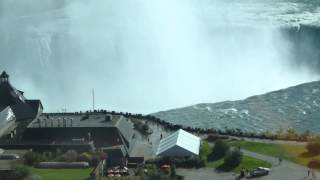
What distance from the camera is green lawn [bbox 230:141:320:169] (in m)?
51.7

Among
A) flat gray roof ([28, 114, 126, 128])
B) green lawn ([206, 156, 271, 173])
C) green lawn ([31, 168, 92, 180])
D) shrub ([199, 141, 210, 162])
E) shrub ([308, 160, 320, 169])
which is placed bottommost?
green lawn ([31, 168, 92, 180])

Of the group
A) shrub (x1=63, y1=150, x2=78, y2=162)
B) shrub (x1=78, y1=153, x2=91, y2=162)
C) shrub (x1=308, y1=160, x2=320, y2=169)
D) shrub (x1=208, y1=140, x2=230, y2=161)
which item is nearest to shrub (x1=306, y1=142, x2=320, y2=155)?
shrub (x1=308, y1=160, x2=320, y2=169)

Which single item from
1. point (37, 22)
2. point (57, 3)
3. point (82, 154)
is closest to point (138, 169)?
point (82, 154)

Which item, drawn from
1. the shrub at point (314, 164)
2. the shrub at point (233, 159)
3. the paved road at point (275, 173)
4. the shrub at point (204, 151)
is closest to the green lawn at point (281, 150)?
the shrub at point (314, 164)

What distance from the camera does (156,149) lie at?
54438 millimetres

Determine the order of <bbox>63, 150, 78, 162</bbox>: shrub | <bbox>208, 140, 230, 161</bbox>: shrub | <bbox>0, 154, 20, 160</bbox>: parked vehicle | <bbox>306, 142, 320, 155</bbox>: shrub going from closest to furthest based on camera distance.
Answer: <bbox>63, 150, 78, 162</bbox>: shrub
<bbox>0, 154, 20, 160</bbox>: parked vehicle
<bbox>208, 140, 230, 161</bbox>: shrub
<bbox>306, 142, 320, 155</bbox>: shrub

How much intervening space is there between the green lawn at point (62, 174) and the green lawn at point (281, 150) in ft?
41.5

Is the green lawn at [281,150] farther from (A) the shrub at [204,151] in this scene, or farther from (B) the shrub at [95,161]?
(B) the shrub at [95,161]

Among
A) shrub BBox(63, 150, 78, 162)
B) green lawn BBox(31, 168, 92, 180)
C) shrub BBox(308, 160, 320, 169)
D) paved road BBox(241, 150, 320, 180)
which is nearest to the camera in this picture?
paved road BBox(241, 150, 320, 180)

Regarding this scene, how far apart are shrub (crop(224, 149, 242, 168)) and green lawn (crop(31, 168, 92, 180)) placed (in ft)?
29.8

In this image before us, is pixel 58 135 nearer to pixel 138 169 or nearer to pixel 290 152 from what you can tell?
pixel 138 169

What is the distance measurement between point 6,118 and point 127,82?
3998cm

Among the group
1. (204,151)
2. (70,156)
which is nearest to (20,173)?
(70,156)

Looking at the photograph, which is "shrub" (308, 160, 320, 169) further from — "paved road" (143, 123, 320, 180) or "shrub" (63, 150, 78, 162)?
"shrub" (63, 150, 78, 162)
